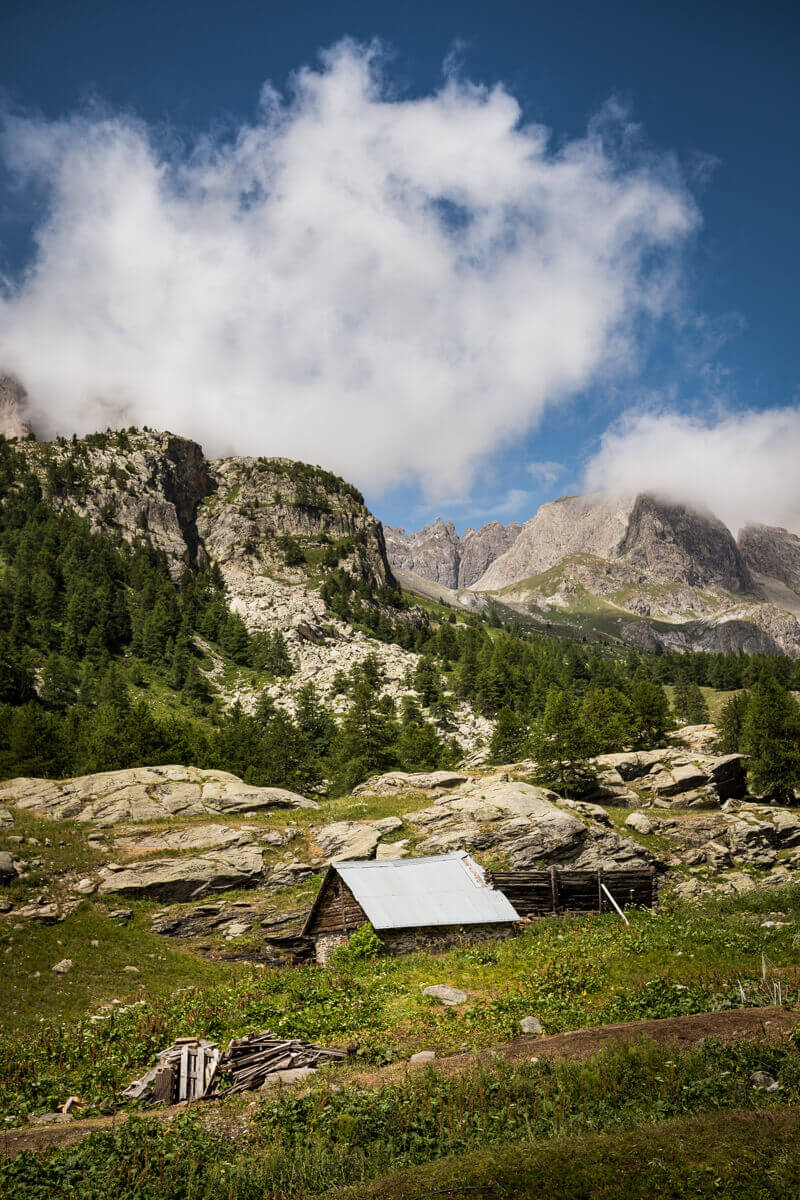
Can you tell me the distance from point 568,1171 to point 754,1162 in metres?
2.43

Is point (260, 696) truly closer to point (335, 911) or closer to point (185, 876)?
point (185, 876)

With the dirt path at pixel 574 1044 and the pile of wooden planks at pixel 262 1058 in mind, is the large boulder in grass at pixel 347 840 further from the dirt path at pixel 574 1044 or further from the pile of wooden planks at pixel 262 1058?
the dirt path at pixel 574 1044

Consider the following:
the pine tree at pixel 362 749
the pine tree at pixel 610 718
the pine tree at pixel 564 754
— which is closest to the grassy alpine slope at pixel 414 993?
the pine tree at pixel 564 754

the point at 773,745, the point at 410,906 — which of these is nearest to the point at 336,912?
the point at 410,906

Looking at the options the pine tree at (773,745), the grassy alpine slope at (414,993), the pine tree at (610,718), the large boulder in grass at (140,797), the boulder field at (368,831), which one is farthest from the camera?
the pine tree at (610,718)

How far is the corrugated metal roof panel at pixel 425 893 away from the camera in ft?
90.7

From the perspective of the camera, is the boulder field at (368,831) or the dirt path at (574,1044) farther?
the boulder field at (368,831)

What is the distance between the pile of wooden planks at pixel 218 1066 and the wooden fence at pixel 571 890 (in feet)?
58.5

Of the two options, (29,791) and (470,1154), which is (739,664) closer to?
(29,791)

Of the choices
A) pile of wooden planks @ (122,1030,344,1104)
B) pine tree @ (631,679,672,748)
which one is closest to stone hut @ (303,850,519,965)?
pile of wooden planks @ (122,1030,344,1104)

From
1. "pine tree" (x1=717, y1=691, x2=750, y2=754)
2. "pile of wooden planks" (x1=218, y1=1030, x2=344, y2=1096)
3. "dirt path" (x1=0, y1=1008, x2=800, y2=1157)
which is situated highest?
"pine tree" (x1=717, y1=691, x2=750, y2=754)

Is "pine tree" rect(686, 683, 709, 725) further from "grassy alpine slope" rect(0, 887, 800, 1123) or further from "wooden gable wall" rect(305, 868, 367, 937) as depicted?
"wooden gable wall" rect(305, 868, 367, 937)

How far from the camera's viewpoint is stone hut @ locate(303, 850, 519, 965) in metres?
27.3

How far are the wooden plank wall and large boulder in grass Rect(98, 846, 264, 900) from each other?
8.70m
